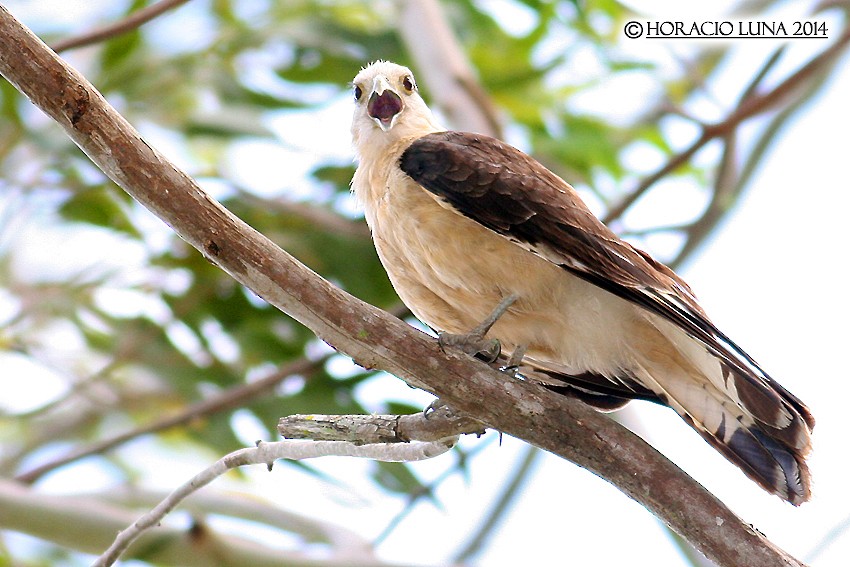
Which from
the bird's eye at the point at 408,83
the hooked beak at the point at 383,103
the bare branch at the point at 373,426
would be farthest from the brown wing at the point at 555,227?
the bird's eye at the point at 408,83

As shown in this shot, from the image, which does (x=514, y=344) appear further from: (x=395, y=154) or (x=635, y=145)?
(x=635, y=145)

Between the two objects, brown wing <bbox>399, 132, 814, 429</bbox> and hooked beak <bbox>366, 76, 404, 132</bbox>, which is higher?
hooked beak <bbox>366, 76, 404, 132</bbox>

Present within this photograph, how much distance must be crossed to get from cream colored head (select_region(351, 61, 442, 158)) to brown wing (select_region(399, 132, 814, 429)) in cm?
41

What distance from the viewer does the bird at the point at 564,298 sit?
11.3 ft

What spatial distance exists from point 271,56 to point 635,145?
268cm

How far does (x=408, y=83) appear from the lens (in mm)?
4773

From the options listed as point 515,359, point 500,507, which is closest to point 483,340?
point 515,359

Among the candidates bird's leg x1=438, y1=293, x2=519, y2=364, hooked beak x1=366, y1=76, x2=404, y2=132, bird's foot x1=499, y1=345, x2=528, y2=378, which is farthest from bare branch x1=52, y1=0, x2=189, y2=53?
bird's foot x1=499, y1=345, x2=528, y2=378

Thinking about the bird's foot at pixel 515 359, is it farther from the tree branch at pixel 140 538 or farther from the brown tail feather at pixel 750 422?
the tree branch at pixel 140 538

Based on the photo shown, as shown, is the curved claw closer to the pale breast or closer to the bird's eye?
the pale breast

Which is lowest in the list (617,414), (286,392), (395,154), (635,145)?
(617,414)

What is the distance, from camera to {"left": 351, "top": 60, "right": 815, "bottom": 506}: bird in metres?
3.46

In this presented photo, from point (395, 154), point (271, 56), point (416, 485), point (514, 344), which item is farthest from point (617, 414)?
point (271, 56)

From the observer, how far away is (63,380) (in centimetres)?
654
